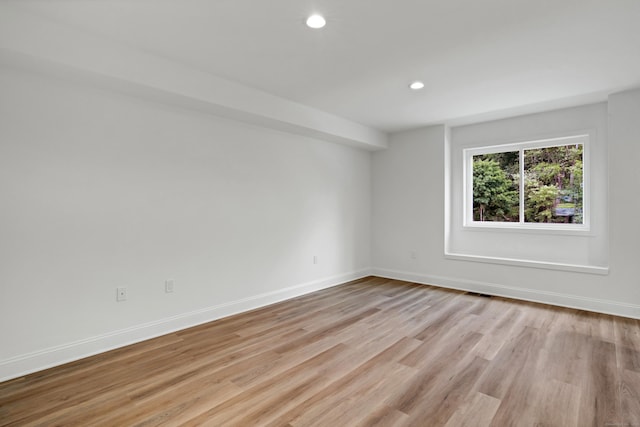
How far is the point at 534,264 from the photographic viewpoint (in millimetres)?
4160

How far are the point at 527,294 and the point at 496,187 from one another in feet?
5.16

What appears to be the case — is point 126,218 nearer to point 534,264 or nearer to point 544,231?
point 534,264

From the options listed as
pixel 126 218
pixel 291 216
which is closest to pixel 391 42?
pixel 291 216

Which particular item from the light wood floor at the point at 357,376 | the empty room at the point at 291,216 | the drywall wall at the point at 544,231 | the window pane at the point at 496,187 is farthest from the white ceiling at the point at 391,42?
the light wood floor at the point at 357,376

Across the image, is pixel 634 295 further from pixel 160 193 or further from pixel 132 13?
pixel 132 13

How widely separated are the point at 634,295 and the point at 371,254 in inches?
132

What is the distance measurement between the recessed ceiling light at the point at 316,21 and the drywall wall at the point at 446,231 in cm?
320

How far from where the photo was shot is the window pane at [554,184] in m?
4.20

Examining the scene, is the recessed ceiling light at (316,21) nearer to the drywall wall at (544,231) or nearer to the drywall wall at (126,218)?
the drywall wall at (126,218)

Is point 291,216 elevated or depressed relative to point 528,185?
depressed

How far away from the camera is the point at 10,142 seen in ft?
7.66

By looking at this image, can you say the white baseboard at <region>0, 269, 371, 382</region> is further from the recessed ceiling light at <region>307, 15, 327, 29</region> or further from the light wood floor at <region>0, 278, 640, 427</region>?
the recessed ceiling light at <region>307, 15, 327, 29</region>

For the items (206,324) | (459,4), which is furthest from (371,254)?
(459,4)

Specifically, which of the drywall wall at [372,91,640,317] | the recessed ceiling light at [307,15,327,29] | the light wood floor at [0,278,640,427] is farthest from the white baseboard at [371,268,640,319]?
the recessed ceiling light at [307,15,327,29]
